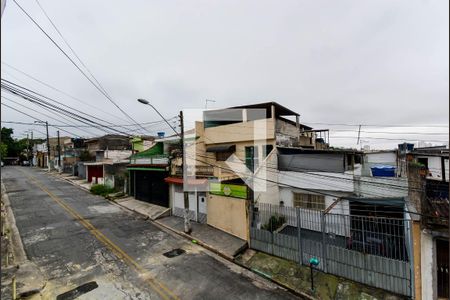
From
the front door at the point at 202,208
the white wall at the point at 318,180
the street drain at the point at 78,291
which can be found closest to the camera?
the street drain at the point at 78,291

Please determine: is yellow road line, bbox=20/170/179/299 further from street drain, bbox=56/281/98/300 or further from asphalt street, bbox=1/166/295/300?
street drain, bbox=56/281/98/300

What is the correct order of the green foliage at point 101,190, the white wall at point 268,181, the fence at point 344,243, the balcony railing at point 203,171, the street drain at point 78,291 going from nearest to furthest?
the street drain at point 78,291, the fence at point 344,243, the white wall at point 268,181, the balcony railing at point 203,171, the green foliage at point 101,190

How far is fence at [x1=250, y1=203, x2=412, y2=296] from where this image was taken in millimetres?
8992

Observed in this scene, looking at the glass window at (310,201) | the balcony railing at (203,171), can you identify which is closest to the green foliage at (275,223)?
the glass window at (310,201)

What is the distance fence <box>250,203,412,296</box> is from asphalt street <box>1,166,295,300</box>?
6.79ft

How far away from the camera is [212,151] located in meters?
20.0

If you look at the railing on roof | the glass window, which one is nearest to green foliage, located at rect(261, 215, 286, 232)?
the glass window

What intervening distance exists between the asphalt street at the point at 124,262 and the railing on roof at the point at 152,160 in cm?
436

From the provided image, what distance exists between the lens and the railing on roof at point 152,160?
1883 centimetres

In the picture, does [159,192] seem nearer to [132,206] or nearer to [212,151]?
[132,206]

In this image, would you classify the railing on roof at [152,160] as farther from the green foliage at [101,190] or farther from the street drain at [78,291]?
the street drain at [78,291]

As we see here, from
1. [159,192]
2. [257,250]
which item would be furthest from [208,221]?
[159,192]

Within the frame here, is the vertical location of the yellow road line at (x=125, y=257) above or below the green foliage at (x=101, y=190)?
below

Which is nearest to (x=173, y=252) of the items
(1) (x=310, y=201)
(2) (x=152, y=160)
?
(1) (x=310, y=201)
